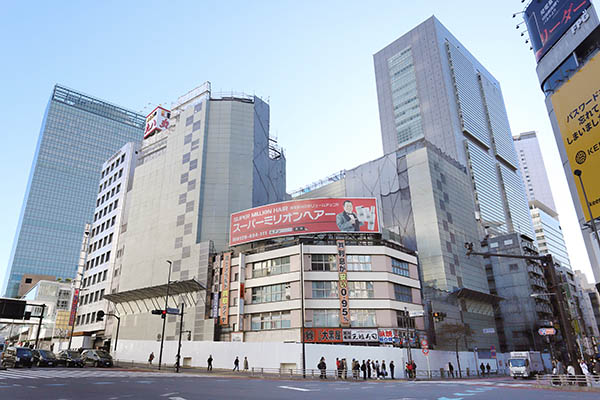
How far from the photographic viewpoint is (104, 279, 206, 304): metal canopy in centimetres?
5825

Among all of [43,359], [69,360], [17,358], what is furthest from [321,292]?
[17,358]

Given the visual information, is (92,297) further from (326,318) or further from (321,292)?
(326,318)

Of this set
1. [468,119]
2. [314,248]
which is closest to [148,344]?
A: [314,248]

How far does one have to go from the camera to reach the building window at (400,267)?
179 feet

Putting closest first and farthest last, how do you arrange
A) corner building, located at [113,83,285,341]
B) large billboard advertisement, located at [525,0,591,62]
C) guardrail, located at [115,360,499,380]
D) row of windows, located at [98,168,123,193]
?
large billboard advertisement, located at [525,0,591,62] < guardrail, located at [115,360,499,380] < corner building, located at [113,83,285,341] < row of windows, located at [98,168,123,193]

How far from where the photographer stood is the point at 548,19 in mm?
29891

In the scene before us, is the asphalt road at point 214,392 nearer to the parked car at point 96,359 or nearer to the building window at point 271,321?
the parked car at point 96,359

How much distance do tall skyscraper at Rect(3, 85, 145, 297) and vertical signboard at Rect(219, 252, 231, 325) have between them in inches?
5271

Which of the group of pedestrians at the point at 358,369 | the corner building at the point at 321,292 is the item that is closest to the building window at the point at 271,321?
Result: the corner building at the point at 321,292

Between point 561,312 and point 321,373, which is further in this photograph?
point 321,373

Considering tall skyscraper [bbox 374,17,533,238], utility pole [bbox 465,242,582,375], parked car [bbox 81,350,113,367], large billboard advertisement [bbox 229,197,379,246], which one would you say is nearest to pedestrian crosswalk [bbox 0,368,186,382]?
parked car [bbox 81,350,113,367]

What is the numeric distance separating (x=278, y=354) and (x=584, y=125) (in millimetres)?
31129

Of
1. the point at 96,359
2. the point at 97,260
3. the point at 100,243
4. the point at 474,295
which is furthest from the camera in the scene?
the point at 100,243

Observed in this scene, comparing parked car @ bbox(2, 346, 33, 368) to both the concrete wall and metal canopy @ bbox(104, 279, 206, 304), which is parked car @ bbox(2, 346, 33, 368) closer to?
the concrete wall
